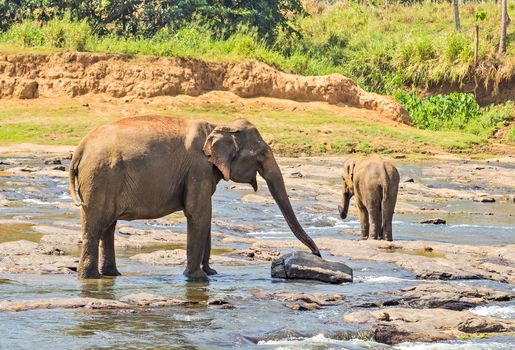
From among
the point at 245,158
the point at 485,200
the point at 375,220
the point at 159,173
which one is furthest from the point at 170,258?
the point at 485,200

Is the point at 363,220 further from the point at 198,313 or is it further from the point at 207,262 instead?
the point at 198,313

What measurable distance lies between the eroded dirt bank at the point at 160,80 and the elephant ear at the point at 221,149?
30057mm

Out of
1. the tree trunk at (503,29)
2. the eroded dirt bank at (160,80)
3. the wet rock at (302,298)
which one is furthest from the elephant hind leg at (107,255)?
the tree trunk at (503,29)

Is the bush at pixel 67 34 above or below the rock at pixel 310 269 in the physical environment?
above

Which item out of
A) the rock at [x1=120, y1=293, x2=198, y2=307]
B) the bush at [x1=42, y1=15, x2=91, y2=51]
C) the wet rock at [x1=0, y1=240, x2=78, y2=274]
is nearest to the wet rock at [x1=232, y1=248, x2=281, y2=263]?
the wet rock at [x1=0, y1=240, x2=78, y2=274]

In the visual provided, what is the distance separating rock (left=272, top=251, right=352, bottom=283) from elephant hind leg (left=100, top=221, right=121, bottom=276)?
74.9 inches

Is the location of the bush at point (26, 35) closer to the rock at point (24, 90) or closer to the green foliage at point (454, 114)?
the rock at point (24, 90)

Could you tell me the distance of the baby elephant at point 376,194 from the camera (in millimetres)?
17406

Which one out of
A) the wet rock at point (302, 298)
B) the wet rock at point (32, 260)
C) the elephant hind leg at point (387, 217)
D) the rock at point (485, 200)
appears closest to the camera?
the wet rock at point (302, 298)

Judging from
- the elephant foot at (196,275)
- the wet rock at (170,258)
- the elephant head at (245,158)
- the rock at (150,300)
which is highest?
the elephant head at (245,158)

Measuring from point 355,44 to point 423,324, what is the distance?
1933 inches

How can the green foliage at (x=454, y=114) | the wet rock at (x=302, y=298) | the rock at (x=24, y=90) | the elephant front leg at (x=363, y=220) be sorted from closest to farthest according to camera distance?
the wet rock at (x=302, y=298) → the elephant front leg at (x=363, y=220) → the rock at (x=24, y=90) → the green foliage at (x=454, y=114)

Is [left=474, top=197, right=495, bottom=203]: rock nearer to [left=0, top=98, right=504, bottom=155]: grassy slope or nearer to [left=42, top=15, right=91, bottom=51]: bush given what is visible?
[left=0, top=98, right=504, bottom=155]: grassy slope

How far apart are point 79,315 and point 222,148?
3252mm
